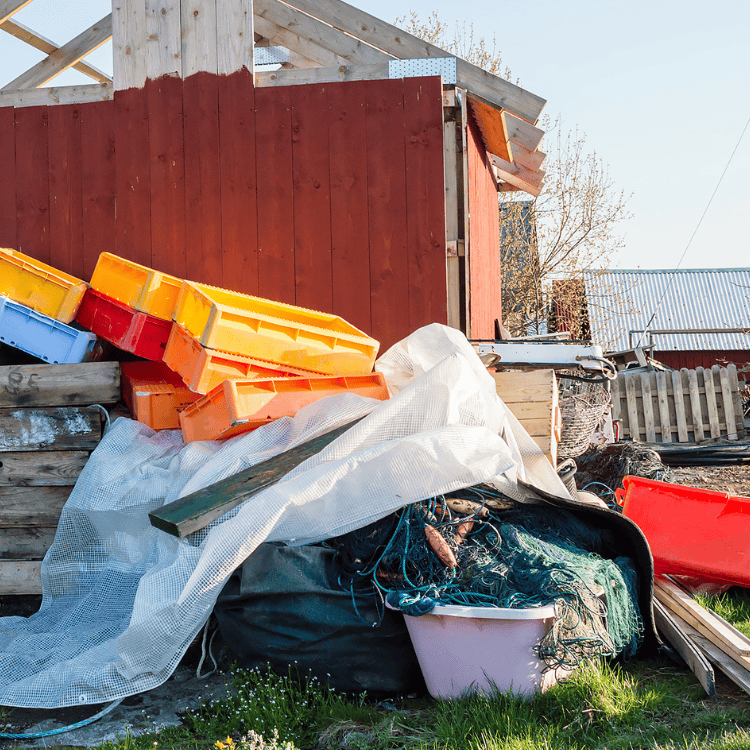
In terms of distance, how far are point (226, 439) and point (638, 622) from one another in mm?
2278

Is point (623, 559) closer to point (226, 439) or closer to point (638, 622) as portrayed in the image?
point (638, 622)

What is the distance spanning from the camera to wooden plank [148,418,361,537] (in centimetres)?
309

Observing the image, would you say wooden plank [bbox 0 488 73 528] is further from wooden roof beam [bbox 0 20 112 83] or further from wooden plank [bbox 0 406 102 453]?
wooden roof beam [bbox 0 20 112 83]

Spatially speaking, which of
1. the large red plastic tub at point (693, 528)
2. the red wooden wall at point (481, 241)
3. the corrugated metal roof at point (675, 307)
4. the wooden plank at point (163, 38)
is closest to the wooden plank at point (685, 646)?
the large red plastic tub at point (693, 528)

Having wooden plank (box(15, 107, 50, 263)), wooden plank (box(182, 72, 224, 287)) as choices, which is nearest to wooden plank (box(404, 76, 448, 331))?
wooden plank (box(182, 72, 224, 287))

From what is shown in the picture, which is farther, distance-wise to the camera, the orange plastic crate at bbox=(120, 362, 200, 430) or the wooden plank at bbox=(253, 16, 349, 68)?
the wooden plank at bbox=(253, 16, 349, 68)

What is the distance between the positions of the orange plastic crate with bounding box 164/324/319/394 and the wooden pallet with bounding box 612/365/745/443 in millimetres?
9552

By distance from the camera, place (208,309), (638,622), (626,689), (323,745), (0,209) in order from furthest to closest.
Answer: (0,209) < (208,309) < (638,622) < (626,689) < (323,745)

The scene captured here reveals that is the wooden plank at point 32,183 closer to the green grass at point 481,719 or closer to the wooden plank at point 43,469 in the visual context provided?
the wooden plank at point 43,469

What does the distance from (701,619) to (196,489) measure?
2.50 metres

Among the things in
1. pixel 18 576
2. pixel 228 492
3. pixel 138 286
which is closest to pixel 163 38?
pixel 138 286

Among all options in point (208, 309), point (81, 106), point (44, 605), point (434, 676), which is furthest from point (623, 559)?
point (81, 106)

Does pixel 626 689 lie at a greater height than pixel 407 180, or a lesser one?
lesser

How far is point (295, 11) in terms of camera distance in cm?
542
